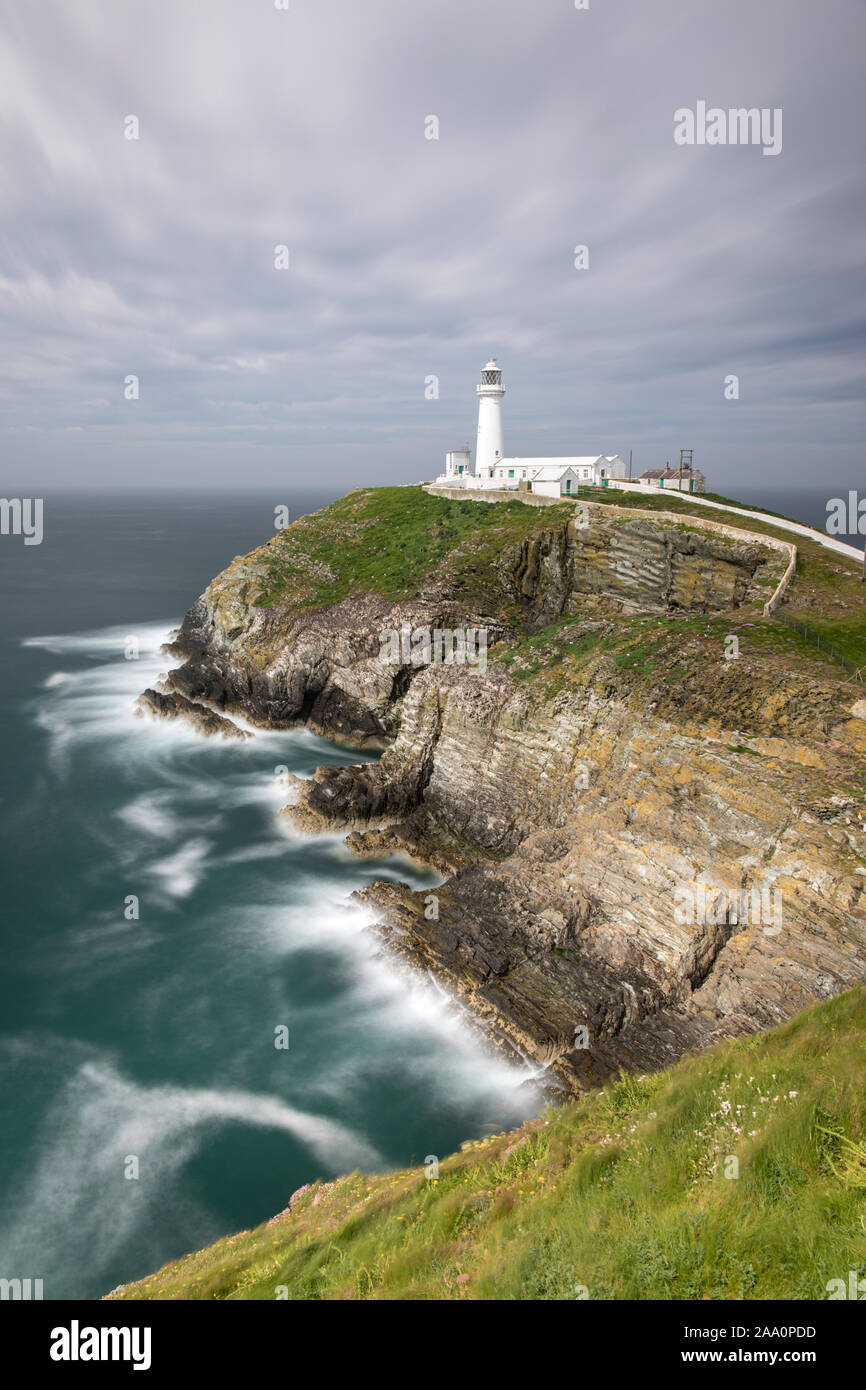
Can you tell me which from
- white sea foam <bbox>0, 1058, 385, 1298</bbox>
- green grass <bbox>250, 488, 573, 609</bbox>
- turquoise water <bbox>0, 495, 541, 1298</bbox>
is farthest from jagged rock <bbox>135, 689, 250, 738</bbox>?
white sea foam <bbox>0, 1058, 385, 1298</bbox>

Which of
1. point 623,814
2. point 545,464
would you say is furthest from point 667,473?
point 623,814

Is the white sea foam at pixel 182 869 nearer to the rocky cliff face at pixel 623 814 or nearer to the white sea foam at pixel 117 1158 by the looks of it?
the rocky cliff face at pixel 623 814

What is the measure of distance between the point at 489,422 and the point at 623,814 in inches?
1813

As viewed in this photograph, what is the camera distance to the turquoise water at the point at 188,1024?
1523 centimetres

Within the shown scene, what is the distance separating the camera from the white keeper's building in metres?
54.4

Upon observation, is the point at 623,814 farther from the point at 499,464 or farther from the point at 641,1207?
the point at 499,464

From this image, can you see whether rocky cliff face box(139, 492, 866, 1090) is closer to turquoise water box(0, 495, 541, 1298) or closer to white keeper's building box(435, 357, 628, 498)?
turquoise water box(0, 495, 541, 1298)

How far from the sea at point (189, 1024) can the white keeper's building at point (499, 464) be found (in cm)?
3011

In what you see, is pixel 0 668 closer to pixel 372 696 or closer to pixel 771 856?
pixel 372 696

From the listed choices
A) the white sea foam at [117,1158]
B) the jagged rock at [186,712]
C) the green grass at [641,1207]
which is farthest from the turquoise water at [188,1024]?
the green grass at [641,1207]
